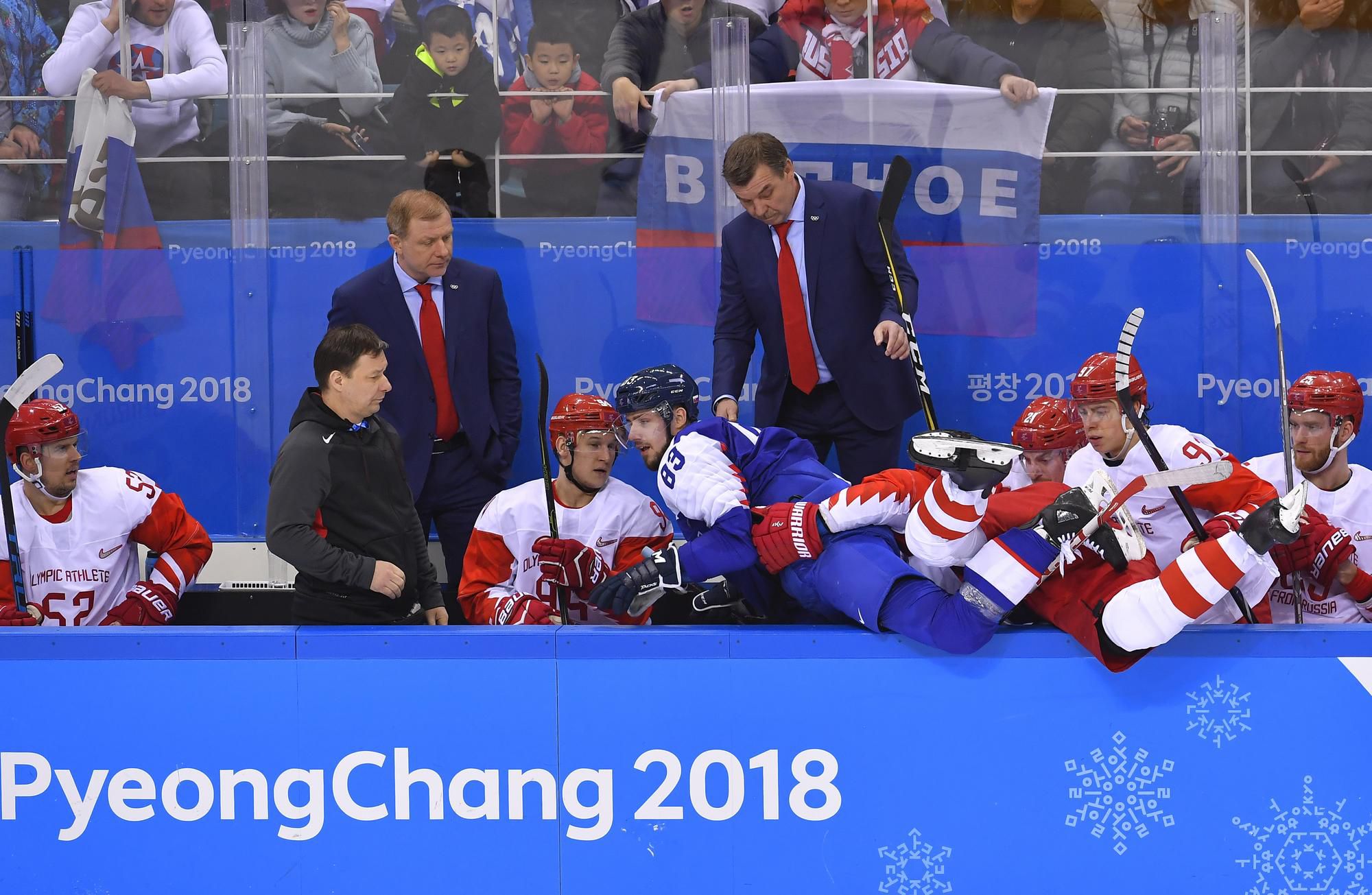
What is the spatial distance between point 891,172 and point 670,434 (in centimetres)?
111

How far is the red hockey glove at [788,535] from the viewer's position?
3102mm

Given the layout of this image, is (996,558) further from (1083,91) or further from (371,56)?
(371,56)

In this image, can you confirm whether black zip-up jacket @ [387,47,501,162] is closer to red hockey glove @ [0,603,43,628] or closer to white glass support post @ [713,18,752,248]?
white glass support post @ [713,18,752,248]

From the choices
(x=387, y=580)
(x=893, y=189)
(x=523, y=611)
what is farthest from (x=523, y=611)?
(x=893, y=189)

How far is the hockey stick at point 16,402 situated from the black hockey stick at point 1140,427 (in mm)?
2539

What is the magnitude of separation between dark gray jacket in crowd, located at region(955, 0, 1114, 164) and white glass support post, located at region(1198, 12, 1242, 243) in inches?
13.4

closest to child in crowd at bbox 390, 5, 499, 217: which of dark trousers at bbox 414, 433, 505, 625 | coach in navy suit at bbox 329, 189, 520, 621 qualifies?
coach in navy suit at bbox 329, 189, 520, 621

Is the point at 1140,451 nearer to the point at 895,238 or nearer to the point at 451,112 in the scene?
the point at 895,238

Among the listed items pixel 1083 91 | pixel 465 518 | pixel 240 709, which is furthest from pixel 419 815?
pixel 1083 91

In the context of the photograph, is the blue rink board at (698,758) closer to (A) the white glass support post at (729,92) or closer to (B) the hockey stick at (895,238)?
(B) the hockey stick at (895,238)

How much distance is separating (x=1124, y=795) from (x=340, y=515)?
191cm

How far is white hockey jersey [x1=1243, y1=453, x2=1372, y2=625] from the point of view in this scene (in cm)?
375

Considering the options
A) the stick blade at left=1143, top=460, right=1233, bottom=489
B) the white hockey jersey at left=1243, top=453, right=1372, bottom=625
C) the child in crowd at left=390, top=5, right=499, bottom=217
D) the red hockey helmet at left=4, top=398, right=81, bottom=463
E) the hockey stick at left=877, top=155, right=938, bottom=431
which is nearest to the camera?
the stick blade at left=1143, top=460, right=1233, bottom=489

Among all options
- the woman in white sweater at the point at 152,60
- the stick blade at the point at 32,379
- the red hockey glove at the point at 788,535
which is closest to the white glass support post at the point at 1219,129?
the red hockey glove at the point at 788,535
